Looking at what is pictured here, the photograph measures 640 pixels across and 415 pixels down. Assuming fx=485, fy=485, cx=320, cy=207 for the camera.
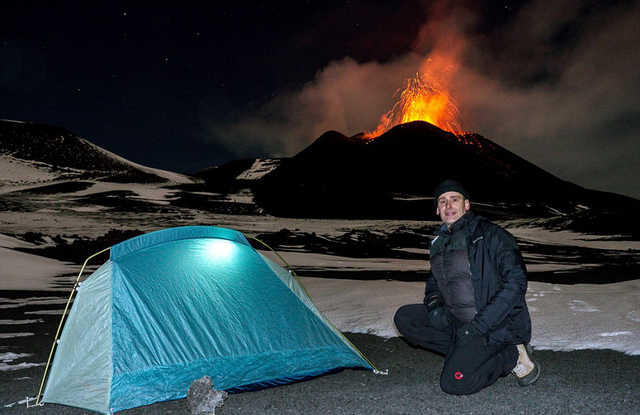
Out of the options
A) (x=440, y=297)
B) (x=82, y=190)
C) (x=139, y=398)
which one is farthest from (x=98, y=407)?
(x=82, y=190)

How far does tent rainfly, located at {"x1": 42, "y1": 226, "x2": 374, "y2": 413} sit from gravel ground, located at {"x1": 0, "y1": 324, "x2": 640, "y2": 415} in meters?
0.17

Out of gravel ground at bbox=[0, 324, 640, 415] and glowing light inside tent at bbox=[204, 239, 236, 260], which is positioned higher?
glowing light inside tent at bbox=[204, 239, 236, 260]

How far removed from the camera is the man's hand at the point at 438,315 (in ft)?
16.5

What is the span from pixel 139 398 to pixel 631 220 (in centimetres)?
7337

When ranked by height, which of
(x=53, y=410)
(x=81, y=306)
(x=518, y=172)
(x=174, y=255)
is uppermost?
(x=518, y=172)

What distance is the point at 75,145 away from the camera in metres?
153

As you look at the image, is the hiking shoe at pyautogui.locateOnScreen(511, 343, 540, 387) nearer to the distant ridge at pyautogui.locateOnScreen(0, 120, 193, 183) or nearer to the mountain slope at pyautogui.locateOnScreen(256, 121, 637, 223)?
the mountain slope at pyautogui.locateOnScreen(256, 121, 637, 223)

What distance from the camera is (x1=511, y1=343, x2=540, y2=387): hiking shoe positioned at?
15.2ft

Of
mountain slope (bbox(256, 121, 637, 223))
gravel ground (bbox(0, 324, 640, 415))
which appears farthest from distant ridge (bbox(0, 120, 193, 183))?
gravel ground (bbox(0, 324, 640, 415))

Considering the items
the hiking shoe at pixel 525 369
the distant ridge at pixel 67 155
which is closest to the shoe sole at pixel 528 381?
the hiking shoe at pixel 525 369

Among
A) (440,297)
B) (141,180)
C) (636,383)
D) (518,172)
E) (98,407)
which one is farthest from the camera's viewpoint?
(518,172)

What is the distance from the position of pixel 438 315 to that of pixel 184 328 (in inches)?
102

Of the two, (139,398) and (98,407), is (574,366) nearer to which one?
(139,398)

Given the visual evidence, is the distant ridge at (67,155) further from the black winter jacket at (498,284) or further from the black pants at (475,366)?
the black pants at (475,366)
